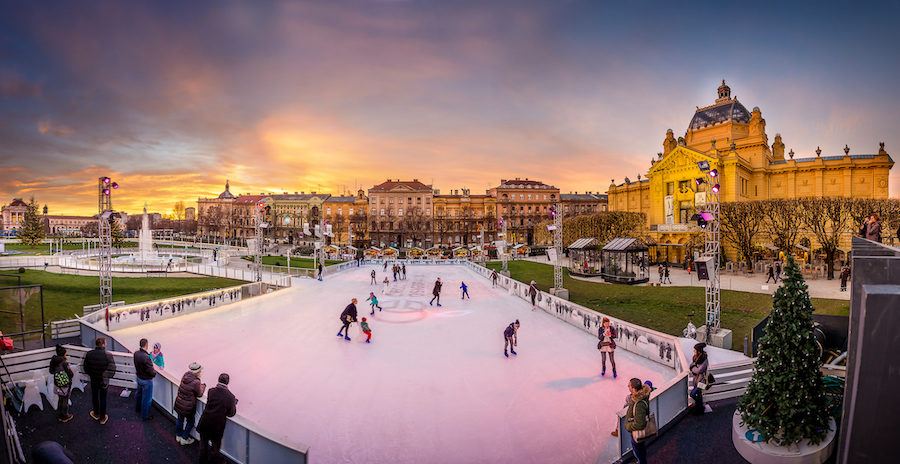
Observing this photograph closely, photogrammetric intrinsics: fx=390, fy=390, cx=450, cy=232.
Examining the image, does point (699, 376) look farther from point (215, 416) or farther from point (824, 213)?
point (824, 213)

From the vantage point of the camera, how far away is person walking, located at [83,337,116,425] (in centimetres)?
690

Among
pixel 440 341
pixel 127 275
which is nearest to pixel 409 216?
pixel 127 275

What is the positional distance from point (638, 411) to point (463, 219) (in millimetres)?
83302

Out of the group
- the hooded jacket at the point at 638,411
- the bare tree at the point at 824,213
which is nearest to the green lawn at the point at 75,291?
the hooded jacket at the point at 638,411

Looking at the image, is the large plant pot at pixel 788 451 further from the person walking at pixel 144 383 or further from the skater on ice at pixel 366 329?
the skater on ice at pixel 366 329

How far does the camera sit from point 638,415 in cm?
554

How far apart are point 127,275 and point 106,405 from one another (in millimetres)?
30793

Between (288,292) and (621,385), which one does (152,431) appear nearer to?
(621,385)

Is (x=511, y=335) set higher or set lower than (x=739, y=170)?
lower

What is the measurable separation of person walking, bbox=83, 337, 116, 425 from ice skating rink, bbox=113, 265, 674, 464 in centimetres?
228

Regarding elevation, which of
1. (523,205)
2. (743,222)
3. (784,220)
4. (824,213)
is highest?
(523,205)

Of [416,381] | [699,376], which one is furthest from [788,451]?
[416,381]

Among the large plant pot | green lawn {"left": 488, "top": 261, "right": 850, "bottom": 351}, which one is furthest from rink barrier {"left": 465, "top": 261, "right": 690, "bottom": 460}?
green lawn {"left": 488, "top": 261, "right": 850, "bottom": 351}

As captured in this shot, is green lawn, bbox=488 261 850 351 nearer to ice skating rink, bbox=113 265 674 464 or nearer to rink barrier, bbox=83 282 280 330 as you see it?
ice skating rink, bbox=113 265 674 464
